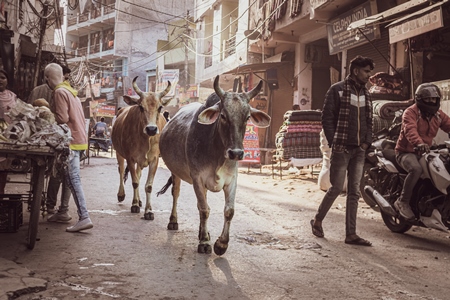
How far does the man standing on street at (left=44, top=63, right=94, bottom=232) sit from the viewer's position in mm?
5836

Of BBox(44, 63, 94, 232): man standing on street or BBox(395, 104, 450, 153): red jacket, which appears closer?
BBox(44, 63, 94, 232): man standing on street

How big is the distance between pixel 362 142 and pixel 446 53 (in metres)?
6.85

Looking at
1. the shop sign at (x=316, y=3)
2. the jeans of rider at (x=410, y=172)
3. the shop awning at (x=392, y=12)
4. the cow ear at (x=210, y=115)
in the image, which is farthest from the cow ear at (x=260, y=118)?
the shop sign at (x=316, y=3)

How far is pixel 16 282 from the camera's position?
3.79 metres

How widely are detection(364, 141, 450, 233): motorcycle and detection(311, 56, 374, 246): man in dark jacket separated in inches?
28.8

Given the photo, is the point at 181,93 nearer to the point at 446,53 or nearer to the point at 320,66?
the point at 320,66

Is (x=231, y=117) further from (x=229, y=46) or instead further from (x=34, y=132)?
(x=229, y=46)

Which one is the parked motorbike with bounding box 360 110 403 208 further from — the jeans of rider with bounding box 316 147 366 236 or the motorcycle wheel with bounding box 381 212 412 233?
the jeans of rider with bounding box 316 147 366 236

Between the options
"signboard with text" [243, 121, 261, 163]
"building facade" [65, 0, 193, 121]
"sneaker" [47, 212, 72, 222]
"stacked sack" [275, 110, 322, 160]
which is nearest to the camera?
"sneaker" [47, 212, 72, 222]

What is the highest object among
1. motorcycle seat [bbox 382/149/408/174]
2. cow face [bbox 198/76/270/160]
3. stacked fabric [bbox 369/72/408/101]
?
stacked fabric [bbox 369/72/408/101]

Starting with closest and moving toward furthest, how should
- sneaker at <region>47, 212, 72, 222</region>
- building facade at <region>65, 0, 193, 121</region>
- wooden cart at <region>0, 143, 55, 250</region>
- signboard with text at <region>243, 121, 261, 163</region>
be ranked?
wooden cart at <region>0, 143, 55, 250</region>
sneaker at <region>47, 212, 72, 222</region>
signboard with text at <region>243, 121, 261, 163</region>
building facade at <region>65, 0, 193, 121</region>

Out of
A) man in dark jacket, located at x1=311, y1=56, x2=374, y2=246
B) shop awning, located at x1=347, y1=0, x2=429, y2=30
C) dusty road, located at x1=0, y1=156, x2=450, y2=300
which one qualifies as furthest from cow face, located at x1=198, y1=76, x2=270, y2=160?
shop awning, located at x1=347, y1=0, x2=429, y2=30

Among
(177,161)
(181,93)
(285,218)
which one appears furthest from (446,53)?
(181,93)

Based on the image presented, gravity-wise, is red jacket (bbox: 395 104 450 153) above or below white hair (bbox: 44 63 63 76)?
below
